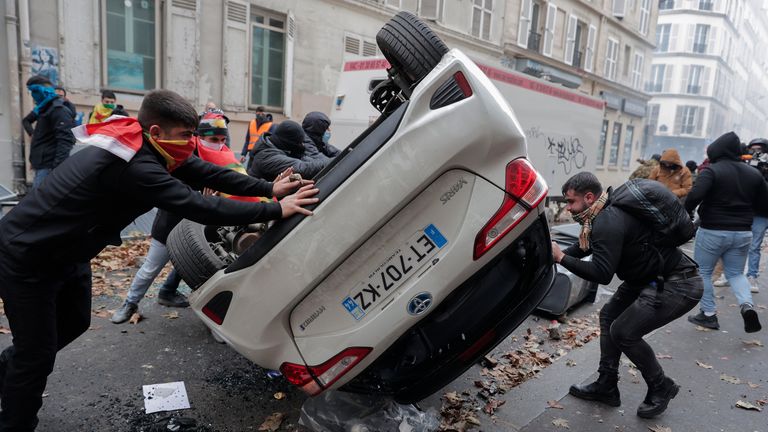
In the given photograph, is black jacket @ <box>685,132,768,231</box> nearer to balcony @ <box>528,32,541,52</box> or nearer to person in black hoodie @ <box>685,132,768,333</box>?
person in black hoodie @ <box>685,132,768,333</box>

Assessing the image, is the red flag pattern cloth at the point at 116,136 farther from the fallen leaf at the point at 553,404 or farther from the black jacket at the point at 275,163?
the fallen leaf at the point at 553,404

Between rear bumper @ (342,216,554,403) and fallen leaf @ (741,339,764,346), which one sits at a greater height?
rear bumper @ (342,216,554,403)

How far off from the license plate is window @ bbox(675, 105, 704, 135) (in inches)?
2395

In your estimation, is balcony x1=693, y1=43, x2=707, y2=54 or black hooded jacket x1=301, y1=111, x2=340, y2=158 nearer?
black hooded jacket x1=301, y1=111, x2=340, y2=158

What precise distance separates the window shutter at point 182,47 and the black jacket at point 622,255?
10678 millimetres

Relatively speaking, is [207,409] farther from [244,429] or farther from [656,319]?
[656,319]

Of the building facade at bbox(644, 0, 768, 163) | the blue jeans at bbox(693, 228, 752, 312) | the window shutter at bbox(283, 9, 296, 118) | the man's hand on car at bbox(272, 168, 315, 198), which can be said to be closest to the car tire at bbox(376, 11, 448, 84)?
the man's hand on car at bbox(272, 168, 315, 198)

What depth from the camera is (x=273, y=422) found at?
10.4 ft

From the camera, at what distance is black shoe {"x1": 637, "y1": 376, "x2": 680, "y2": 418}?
11.6 feet

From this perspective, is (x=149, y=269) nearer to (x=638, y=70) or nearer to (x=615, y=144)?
(x=615, y=144)

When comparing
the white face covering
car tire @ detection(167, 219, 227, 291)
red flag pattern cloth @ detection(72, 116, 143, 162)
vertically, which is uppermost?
red flag pattern cloth @ detection(72, 116, 143, 162)

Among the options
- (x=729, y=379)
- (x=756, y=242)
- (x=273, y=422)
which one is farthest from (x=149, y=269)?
(x=756, y=242)

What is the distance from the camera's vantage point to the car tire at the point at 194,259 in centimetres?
310

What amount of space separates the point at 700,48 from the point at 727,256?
193 feet
